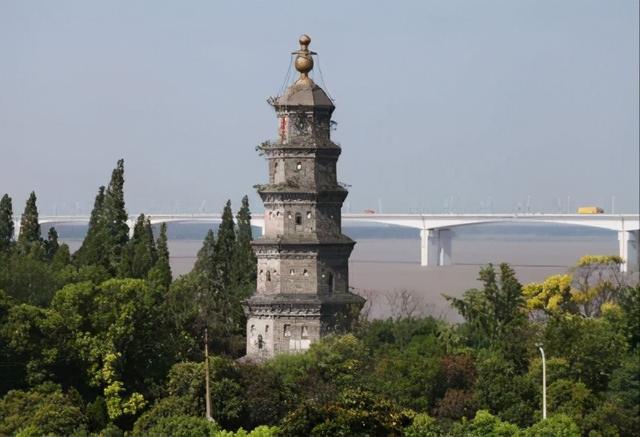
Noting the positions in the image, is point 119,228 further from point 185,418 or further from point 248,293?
point 185,418

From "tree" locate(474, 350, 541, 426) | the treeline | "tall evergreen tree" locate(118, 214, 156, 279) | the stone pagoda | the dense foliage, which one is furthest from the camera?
"tall evergreen tree" locate(118, 214, 156, 279)

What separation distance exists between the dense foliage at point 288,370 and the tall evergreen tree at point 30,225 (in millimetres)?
8793

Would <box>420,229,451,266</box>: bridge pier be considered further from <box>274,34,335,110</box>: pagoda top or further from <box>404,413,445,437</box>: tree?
<box>404,413,445,437</box>: tree

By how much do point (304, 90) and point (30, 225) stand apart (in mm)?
19471

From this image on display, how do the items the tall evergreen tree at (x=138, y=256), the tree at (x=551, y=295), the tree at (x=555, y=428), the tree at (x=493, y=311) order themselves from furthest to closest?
the tree at (x=551, y=295)
the tall evergreen tree at (x=138, y=256)
the tree at (x=493, y=311)
the tree at (x=555, y=428)

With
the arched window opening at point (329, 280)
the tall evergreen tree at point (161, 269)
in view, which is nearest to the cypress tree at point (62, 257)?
the tall evergreen tree at point (161, 269)

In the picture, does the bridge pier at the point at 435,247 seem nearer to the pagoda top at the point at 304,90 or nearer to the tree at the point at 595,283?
the tree at the point at 595,283

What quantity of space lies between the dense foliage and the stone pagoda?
1622mm

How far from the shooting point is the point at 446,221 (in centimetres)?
15450

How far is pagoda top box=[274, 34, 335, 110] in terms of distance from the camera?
194 ft

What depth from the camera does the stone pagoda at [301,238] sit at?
59.1 m

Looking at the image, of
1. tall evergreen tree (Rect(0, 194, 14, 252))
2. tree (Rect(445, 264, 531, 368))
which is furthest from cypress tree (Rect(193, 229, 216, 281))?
tree (Rect(445, 264, 531, 368))

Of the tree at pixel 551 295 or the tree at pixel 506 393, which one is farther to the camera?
the tree at pixel 551 295

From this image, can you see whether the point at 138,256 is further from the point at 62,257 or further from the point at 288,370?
the point at 288,370
